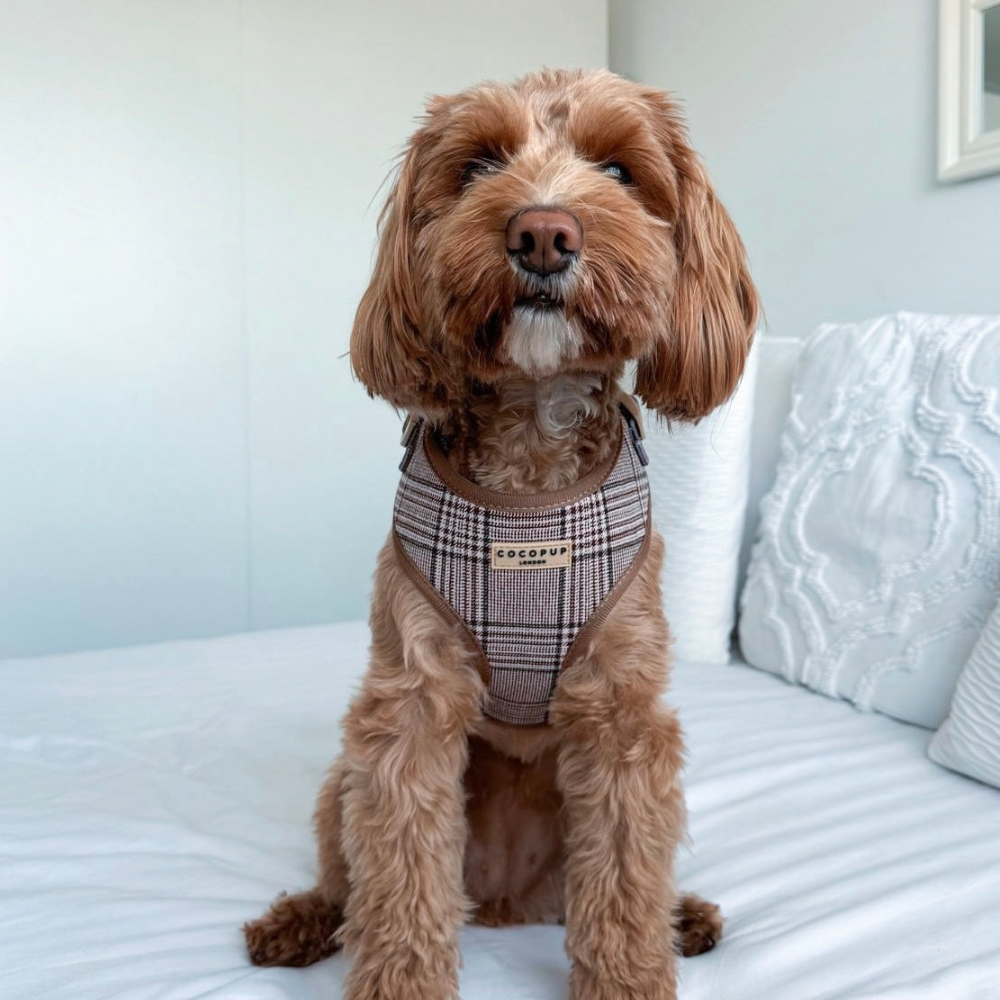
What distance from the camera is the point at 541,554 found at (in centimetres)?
101

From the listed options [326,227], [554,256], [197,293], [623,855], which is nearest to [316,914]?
[623,855]

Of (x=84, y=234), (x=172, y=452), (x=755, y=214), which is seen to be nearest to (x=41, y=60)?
(x=84, y=234)

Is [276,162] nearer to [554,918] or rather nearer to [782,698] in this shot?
[782,698]

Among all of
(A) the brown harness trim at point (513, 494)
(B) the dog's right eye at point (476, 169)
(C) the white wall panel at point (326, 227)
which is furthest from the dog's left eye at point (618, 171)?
(C) the white wall panel at point (326, 227)

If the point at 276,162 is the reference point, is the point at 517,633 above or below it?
below

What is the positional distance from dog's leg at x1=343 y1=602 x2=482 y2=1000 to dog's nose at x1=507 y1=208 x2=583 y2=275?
0.40 meters

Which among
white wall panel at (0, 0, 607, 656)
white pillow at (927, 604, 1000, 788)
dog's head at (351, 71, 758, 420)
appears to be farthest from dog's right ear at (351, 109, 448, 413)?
white wall panel at (0, 0, 607, 656)

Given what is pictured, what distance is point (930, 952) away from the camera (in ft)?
3.17

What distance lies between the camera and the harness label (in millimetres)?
1009

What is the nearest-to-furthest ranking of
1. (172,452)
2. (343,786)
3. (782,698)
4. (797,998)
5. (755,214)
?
1. (797,998)
2. (343,786)
3. (782,698)
4. (755,214)
5. (172,452)

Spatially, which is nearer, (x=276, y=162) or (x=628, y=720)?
(x=628, y=720)

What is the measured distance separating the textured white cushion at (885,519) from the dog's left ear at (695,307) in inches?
26.9

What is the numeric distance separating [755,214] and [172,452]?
1969 mm

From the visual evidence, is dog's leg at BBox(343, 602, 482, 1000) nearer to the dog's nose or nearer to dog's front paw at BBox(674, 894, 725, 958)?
dog's front paw at BBox(674, 894, 725, 958)
